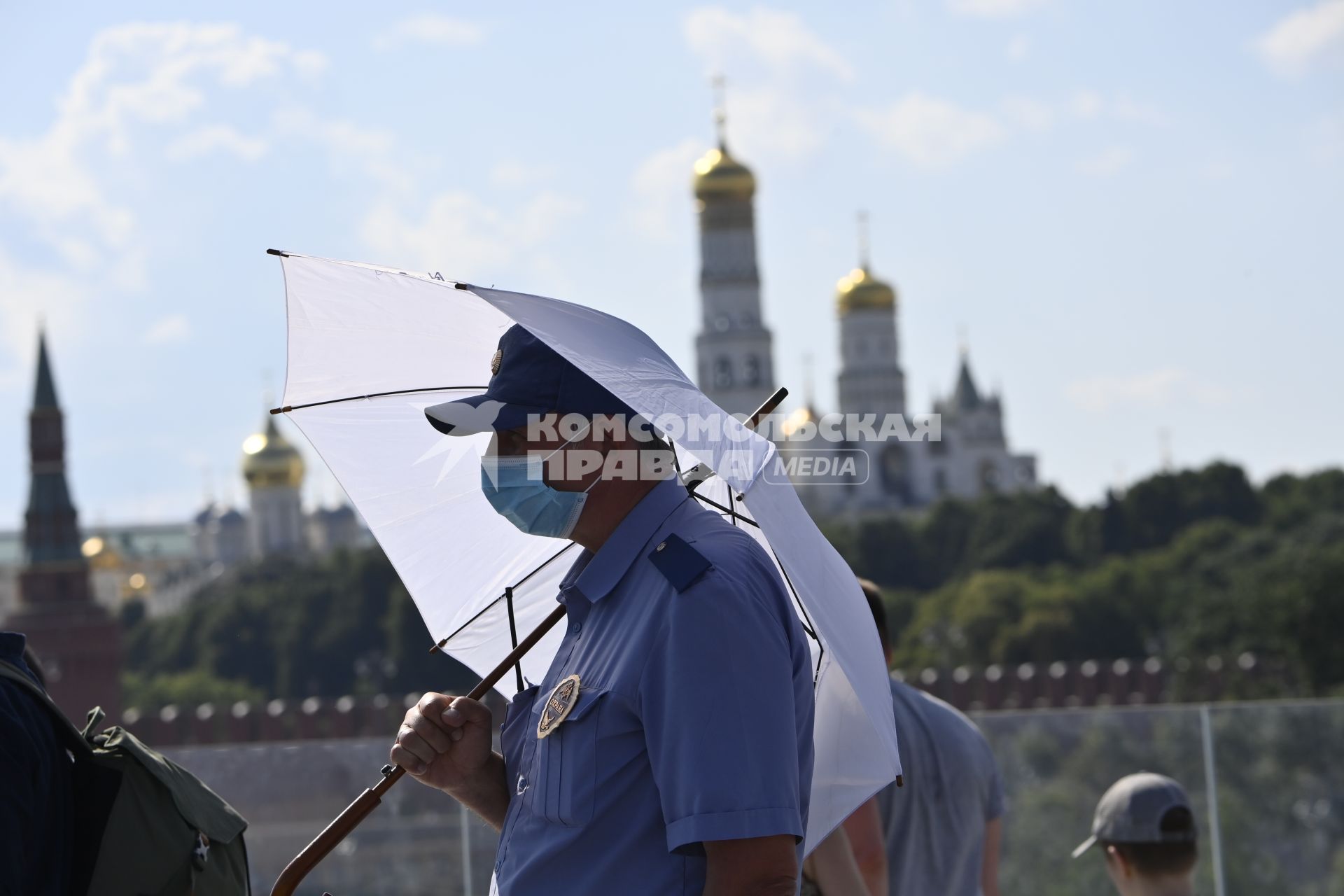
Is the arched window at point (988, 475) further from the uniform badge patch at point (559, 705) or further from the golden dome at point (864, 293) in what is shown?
the uniform badge patch at point (559, 705)

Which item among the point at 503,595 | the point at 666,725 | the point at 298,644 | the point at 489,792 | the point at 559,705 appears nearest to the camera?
the point at 666,725

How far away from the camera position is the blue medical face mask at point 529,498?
8.66ft

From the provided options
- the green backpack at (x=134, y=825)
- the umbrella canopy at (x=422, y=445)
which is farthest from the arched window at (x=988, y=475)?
the green backpack at (x=134, y=825)

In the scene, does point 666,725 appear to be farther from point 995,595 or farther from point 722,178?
point 722,178

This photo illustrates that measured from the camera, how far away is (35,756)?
266 cm

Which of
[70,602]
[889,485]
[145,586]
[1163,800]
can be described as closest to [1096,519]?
[889,485]

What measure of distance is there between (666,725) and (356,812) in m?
0.54

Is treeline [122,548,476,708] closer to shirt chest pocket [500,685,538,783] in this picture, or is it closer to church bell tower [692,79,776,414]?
church bell tower [692,79,776,414]

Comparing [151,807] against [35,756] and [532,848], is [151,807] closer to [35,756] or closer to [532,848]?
[35,756]

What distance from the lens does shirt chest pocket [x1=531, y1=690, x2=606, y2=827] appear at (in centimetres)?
241

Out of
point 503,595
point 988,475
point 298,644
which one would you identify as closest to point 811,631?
point 503,595

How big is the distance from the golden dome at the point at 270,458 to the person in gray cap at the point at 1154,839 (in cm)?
9337

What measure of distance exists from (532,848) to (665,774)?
9.1 inches

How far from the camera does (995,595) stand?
54.2m
